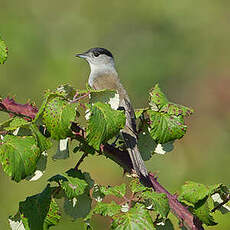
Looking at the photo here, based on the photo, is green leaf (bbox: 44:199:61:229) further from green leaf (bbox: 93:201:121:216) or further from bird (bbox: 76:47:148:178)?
bird (bbox: 76:47:148:178)

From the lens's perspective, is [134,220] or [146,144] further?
[146,144]

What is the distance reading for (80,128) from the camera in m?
2.10

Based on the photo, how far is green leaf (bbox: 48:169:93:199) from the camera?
6.63 feet

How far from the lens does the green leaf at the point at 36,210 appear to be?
2.00 m

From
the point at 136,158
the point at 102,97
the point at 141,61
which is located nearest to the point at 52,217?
the point at 102,97

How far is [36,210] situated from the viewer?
2014mm

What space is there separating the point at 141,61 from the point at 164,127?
6.42 metres

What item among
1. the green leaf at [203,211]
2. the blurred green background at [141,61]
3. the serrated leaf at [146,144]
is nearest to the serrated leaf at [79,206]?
the serrated leaf at [146,144]

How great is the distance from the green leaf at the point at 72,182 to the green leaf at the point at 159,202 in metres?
0.25

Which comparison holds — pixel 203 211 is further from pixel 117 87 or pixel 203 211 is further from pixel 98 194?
pixel 117 87

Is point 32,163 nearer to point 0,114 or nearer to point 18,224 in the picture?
point 18,224

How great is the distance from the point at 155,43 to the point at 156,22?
0.57 metres

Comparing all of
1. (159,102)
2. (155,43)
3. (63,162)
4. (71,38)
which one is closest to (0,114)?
(63,162)

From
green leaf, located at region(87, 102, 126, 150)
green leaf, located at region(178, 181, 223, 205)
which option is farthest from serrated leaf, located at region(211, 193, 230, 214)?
green leaf, located at region(87, 102, 126, 150)
